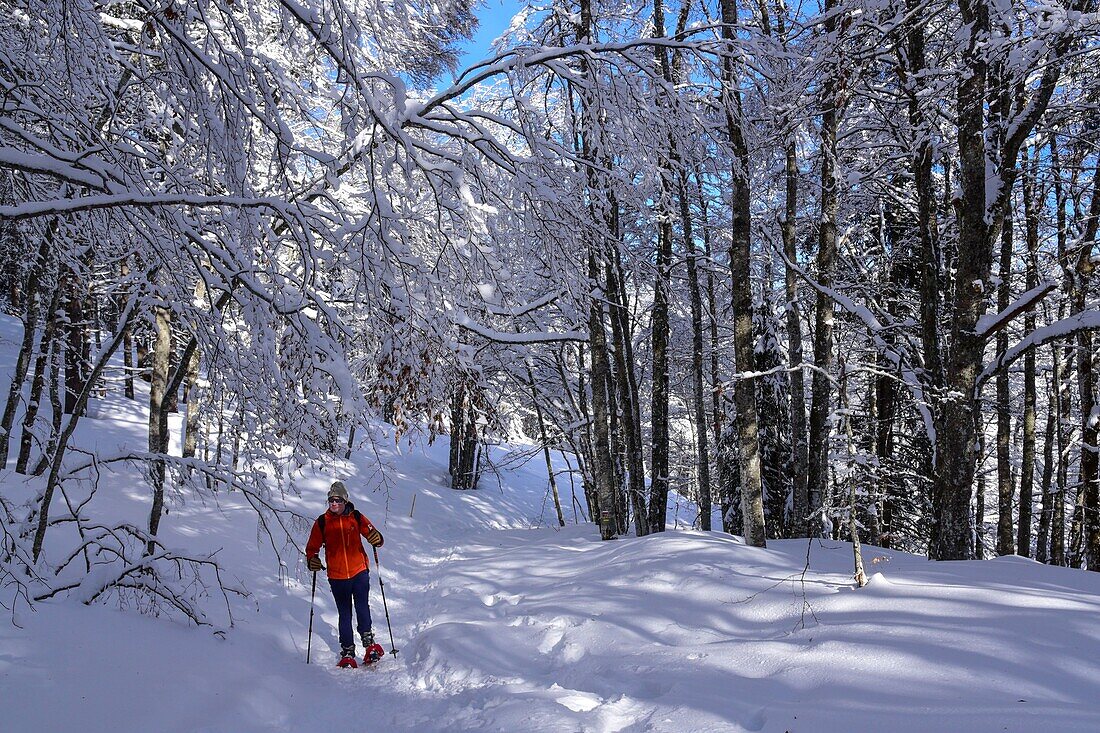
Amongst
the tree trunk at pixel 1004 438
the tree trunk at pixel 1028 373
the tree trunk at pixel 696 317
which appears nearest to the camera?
the tree trunk at pixel 1028 373

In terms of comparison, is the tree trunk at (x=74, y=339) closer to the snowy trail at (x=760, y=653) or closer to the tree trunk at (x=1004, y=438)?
the snowy trail at (x=760, y=653)

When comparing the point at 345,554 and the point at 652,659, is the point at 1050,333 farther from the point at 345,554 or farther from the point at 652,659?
the point at 345,554

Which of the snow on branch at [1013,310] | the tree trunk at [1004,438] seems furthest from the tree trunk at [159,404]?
the tree trunk at [1004,438]

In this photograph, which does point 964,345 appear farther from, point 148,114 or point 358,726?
point 148,114

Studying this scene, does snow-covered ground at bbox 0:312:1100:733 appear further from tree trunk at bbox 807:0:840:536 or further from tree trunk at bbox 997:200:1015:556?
tree trunk at bbox 997:200:1015:556

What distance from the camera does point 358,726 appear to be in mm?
4715

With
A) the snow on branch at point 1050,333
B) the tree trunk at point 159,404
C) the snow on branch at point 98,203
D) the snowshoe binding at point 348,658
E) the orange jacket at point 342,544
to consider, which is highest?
the snow on branch at point 1050,333

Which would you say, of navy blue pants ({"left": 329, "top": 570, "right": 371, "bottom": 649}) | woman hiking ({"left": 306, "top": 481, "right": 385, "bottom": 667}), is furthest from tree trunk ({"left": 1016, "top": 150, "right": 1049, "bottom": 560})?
navy blue pants ({"left": 329, "top": 570, "right": 371, "bottom": 649})

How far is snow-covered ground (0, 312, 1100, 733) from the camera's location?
338 centimetres

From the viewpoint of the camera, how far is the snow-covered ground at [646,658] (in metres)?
3.38

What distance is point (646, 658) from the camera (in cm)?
469

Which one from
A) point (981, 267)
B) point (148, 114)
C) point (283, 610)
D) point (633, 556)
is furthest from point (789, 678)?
point (148, 114)

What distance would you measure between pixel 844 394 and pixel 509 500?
22.3m

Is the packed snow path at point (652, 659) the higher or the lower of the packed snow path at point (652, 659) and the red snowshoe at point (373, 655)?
the higher
